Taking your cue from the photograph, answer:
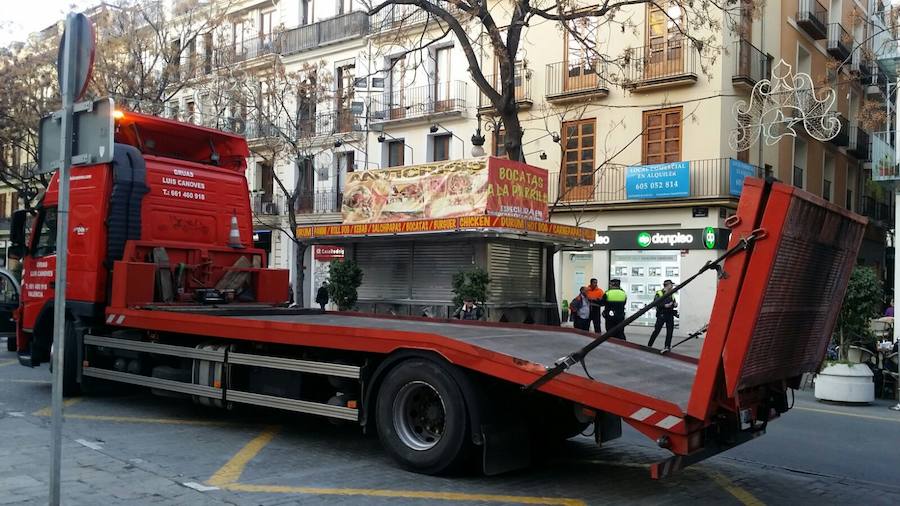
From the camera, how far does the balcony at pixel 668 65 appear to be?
24562 millimetres

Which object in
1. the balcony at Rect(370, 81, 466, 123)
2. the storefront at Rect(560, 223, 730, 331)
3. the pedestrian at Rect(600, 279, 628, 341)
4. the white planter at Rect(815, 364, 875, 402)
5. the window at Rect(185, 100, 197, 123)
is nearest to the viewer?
the white planter at Rect(815, 364, 875, 402)

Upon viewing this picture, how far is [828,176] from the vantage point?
31.9 m

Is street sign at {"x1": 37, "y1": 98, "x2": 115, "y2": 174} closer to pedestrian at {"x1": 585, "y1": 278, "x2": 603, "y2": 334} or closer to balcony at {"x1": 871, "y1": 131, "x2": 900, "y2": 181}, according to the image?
pedestrian at {"x1": 585, "y1": 278, "x2": 603, "y2": 334}

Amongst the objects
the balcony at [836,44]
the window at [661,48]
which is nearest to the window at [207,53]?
the window at [661,48]

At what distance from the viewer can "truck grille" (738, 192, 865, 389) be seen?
195 inches

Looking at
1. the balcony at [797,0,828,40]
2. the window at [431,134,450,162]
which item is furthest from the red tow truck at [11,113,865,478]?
the balcony at [797,0,828,40]

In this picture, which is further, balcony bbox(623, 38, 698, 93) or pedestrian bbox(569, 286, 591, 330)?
balcony bbox(623, 38, 698, 93)

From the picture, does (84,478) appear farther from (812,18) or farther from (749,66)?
(812,18)

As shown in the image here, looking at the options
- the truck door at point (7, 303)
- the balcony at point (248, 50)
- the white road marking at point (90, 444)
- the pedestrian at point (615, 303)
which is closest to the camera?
the white road marking at point (90, 444)

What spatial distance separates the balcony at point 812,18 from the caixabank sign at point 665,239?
29.2 ft

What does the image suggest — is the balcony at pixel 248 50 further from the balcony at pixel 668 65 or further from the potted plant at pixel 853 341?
the potted plant at pixel 853 341

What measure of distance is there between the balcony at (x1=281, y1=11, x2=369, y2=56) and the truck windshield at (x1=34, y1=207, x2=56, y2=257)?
74.3 ft

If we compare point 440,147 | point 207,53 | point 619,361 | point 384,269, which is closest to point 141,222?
point 619,361

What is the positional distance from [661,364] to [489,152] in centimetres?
2281
